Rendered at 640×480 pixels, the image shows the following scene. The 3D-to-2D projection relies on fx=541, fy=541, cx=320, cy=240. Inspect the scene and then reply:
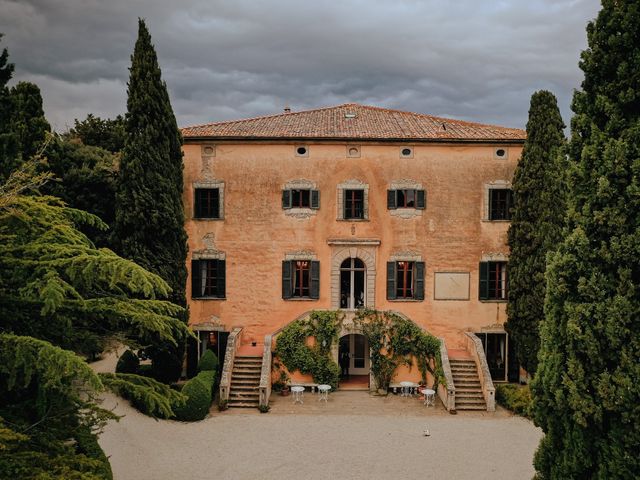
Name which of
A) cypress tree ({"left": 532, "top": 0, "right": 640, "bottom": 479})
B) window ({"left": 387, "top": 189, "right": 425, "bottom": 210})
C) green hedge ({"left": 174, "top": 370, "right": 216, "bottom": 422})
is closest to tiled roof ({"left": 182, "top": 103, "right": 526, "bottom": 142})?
window ({"left": 387, "top": 189, "right": 425, "bottom": 210})

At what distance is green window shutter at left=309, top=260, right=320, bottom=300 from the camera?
22.9 metres

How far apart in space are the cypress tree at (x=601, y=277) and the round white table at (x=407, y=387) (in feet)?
34.8

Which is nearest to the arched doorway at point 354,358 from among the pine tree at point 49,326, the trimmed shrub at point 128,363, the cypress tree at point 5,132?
the trimmed shrub at point 128,363

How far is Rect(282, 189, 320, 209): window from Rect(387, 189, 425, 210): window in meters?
3.11

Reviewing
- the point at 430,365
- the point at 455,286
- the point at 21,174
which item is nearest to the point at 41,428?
the point at 21,174

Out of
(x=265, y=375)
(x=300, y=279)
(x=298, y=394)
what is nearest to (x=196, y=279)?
(x=300, y=279)

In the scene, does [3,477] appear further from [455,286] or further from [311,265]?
[455,286]

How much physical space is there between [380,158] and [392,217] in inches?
101

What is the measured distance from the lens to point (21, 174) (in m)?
9.66

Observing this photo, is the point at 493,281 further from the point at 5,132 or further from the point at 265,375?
the point at 5,132

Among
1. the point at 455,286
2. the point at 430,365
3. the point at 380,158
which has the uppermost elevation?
the point at 380,158

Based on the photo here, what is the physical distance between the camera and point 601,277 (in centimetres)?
989

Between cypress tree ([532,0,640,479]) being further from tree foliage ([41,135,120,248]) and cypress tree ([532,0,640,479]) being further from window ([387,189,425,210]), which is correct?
tree foliage ([41,135,120,248])

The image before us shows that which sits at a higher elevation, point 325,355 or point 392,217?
point 392,217
